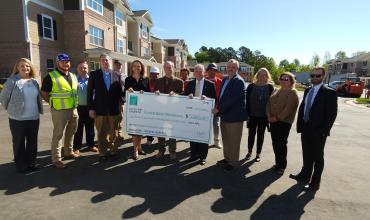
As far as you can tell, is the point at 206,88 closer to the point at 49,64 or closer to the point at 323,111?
the point at 323,111

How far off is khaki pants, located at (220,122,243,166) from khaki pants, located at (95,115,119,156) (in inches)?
94.7

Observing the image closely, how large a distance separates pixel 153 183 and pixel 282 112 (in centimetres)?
285

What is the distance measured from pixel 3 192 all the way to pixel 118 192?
1.83 meters

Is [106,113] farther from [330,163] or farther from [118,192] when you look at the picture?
[330,163]

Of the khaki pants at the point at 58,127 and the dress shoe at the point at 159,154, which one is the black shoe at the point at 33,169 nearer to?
the khaki pants at the point at 58,127

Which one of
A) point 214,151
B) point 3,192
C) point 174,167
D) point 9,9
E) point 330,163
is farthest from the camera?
point 9,9

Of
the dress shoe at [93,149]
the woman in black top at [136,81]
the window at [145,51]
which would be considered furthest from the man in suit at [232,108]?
the window at [145,51]

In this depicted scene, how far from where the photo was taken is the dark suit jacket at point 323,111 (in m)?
4.74

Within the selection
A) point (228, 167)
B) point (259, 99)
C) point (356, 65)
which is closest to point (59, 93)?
point (228, 167)

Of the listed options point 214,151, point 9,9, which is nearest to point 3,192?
point 214,151

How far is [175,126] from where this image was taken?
6137mm

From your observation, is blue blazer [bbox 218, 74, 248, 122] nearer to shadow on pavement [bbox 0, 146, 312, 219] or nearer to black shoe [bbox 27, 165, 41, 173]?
shadow on pavement [bbox 0, 146, 312, 219]

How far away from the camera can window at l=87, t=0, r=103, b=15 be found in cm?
2562

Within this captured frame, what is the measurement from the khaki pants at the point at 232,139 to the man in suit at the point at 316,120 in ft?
4.04
